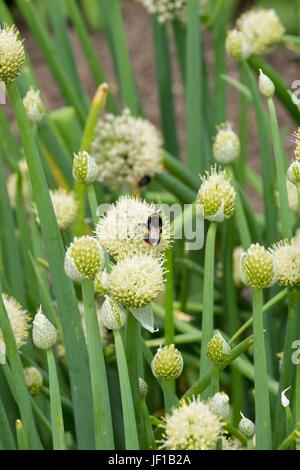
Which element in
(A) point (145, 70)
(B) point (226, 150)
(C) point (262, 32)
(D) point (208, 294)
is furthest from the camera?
(A) point (145, 70)

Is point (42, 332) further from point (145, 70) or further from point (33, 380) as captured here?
point (145, 70)

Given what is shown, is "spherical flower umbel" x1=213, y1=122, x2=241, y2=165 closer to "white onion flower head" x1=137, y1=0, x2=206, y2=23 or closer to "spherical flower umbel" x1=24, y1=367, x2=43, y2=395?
"spherical flower umbel" x1=24, y1=367, x2=43, y2=395

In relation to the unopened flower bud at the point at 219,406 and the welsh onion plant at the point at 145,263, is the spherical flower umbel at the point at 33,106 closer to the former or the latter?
the welsh onion plant at the point at 145,263

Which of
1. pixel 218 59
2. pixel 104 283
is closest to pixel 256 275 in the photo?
pixel 104 283

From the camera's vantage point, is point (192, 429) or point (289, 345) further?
point (289, 345)

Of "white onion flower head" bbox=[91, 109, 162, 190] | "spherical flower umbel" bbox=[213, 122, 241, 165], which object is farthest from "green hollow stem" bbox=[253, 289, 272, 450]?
"white onion flower head" bbox=[91, 109, 162, 190]

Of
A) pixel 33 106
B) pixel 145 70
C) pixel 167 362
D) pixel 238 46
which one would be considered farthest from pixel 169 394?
pixel 145 70
